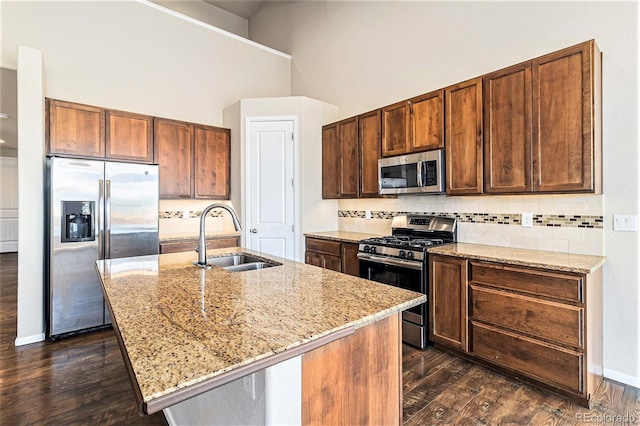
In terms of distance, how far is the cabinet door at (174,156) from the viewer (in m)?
3.94

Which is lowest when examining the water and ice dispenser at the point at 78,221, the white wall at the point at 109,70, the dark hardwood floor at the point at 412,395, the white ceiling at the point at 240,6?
the dark hardwood floor at the point at 412,395

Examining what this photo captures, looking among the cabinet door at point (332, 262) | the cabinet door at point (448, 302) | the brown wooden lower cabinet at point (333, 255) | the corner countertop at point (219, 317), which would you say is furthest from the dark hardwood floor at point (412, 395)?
the cabinet door at point (332, 262)

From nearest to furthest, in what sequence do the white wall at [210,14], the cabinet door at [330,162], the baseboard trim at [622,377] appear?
the baseboard trim at [622,377] < the cabinet door at [330,162] < the white wall at [210,14]

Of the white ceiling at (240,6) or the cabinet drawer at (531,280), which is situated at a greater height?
the white ceiling at (240,6)

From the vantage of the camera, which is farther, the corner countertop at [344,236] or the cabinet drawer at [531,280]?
the corner countertop at [344,236]

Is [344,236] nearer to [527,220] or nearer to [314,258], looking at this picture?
[314,258]

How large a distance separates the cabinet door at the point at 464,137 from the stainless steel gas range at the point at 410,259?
20.2 inches

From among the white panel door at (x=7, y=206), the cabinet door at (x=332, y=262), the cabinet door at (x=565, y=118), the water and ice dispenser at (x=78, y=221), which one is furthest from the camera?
the white panel door at (x=7, y=206)

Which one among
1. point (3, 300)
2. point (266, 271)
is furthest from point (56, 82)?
point (266, 271)

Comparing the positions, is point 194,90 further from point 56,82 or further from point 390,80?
point 390,80

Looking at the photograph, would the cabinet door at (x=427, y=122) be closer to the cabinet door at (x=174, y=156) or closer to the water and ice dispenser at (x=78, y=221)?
the cabinet door at (x=174, y=156)

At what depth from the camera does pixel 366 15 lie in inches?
165

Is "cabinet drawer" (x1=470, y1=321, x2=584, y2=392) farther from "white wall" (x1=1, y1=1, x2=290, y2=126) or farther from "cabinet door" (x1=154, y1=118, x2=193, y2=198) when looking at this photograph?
"white wall" (x1=1, y1=1, x2=290, y2=126)

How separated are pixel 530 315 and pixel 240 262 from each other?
2.04 m
